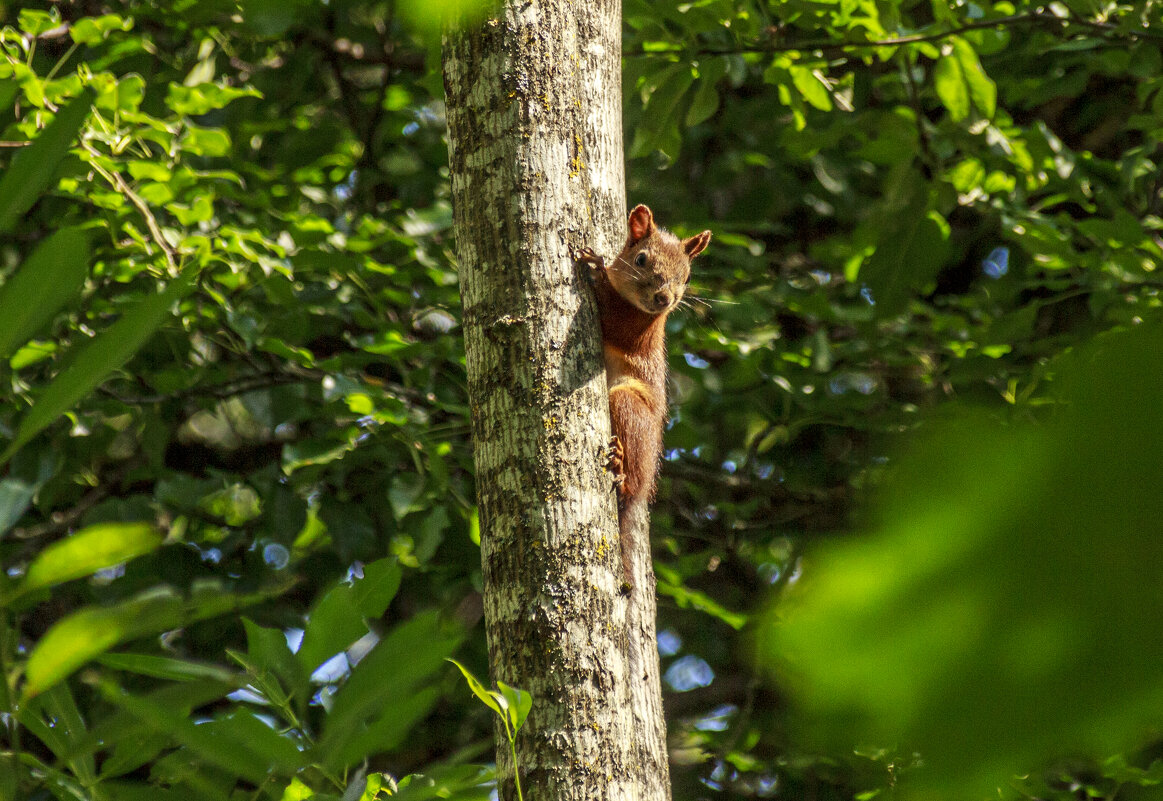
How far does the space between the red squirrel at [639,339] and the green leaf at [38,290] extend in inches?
71.5

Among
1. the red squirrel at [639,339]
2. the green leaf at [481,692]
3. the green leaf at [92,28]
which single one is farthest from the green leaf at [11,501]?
the green leaf at [92,28]

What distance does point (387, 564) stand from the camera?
1296mm

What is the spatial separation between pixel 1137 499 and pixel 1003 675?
46 mm

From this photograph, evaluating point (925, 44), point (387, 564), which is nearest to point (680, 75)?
point (925, 44)

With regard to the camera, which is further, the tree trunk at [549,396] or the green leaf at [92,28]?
the green leaf at [92,28]

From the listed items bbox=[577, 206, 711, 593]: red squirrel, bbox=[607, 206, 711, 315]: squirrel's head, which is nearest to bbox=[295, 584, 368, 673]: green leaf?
bbox=[577, 206, 711, 593]: red squirrel

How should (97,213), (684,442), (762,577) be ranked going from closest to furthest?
(97,213)
(684,442)
(762,577)

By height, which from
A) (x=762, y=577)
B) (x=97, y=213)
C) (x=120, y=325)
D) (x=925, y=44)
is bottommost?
(x=762, y=577)

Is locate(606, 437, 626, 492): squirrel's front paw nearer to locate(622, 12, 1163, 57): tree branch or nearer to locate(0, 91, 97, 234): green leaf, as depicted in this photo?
locate(622, 12, 1163, 57): tree branch

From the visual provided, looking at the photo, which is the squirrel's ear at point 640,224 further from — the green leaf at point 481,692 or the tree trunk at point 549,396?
the green leaf at point 481,692

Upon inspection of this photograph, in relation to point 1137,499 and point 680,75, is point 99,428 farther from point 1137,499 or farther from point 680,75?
point 1137,499

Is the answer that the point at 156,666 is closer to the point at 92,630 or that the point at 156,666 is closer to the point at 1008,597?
the point at 92,630

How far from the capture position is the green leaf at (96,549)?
0.51 meters

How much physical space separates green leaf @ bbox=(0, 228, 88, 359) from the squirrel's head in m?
2.21
